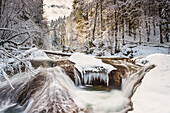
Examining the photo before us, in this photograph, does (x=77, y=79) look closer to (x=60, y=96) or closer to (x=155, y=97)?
(x=60, y=96)

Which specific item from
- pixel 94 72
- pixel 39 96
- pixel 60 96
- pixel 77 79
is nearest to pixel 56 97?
pixel 60 96

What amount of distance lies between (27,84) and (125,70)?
4.63 meters

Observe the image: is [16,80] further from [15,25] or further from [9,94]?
[15,25]

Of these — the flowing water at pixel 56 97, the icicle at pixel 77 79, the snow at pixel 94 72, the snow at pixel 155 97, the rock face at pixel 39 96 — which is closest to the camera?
the snow at pixel 155 97

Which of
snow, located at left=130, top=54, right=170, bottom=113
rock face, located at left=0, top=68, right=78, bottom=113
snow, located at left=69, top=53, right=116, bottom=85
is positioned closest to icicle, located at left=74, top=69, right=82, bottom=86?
snow, located at left=69, top=53, right=116, bottom=85

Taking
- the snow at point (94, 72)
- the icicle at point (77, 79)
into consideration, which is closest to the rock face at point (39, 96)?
the icicle at point (77, 79)

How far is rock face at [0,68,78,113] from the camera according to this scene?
2967mm

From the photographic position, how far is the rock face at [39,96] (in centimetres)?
297

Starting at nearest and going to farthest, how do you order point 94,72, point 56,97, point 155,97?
point 155,97
point 56,97
point 94,72

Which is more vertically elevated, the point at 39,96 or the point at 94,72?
the point at 94,72

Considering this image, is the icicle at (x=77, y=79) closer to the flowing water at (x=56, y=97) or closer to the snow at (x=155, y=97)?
the flowing water at (x=56, y=97)

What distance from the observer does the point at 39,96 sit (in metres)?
3.42

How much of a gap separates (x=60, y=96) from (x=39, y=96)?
0.73 m

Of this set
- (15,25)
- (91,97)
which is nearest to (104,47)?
(91,97)
